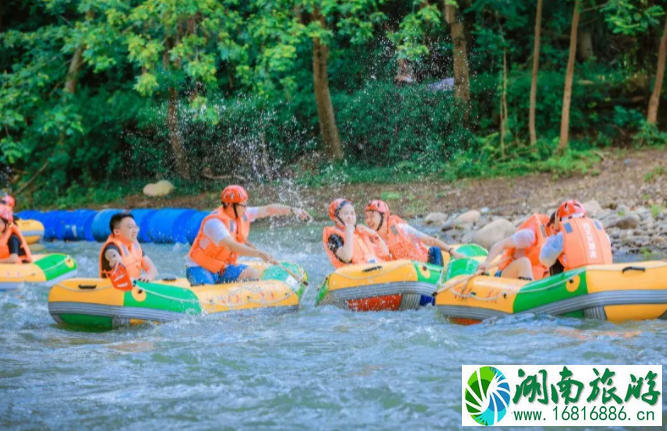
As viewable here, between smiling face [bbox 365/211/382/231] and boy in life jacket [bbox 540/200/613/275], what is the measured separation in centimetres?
203

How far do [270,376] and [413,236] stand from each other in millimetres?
3104

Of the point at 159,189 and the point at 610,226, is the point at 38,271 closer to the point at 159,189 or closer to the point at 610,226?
the point at 610,226

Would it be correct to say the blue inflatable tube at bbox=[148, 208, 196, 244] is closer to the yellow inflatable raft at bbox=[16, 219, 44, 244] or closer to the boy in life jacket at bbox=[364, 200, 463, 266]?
the yellow inflatable raft at bbox=[16, 219, 44, 244]

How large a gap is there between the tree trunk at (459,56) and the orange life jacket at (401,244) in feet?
31.0

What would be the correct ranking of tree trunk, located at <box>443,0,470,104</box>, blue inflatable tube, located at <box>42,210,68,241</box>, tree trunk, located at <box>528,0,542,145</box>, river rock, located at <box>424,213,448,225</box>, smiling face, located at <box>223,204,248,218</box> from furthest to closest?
tree trunk, located at <box>443,0,470,104</box>, tree trunk, located at <box>528,0,542,145</box>, blue inflatable tube, located at <box>42,210,68,241</box>, river rock, located at <box>424,213,448,225</box>, smiling face, located at <box>223,204,248,218</box>

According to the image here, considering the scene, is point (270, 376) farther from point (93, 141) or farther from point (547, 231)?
point (93, 141)

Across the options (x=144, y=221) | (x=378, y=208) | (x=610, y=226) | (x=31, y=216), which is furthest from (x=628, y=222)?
(x=31, y=216)

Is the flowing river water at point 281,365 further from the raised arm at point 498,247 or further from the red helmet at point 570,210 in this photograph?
the red helmet at point 570,210

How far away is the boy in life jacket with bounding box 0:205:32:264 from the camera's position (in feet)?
32.6

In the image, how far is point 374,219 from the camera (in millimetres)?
8414

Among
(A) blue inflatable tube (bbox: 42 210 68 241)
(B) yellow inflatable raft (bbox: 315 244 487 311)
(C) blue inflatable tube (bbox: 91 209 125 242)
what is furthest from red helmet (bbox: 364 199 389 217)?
(A) blue inflatable tube (bbox: 42 210 68 241)

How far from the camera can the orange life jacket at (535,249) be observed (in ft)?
23.3

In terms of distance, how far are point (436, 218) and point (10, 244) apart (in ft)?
21.6


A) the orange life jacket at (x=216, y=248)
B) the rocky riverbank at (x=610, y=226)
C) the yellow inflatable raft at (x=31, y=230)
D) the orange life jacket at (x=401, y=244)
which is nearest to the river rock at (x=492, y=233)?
the rocky riverbank at (x=610, y=226)
